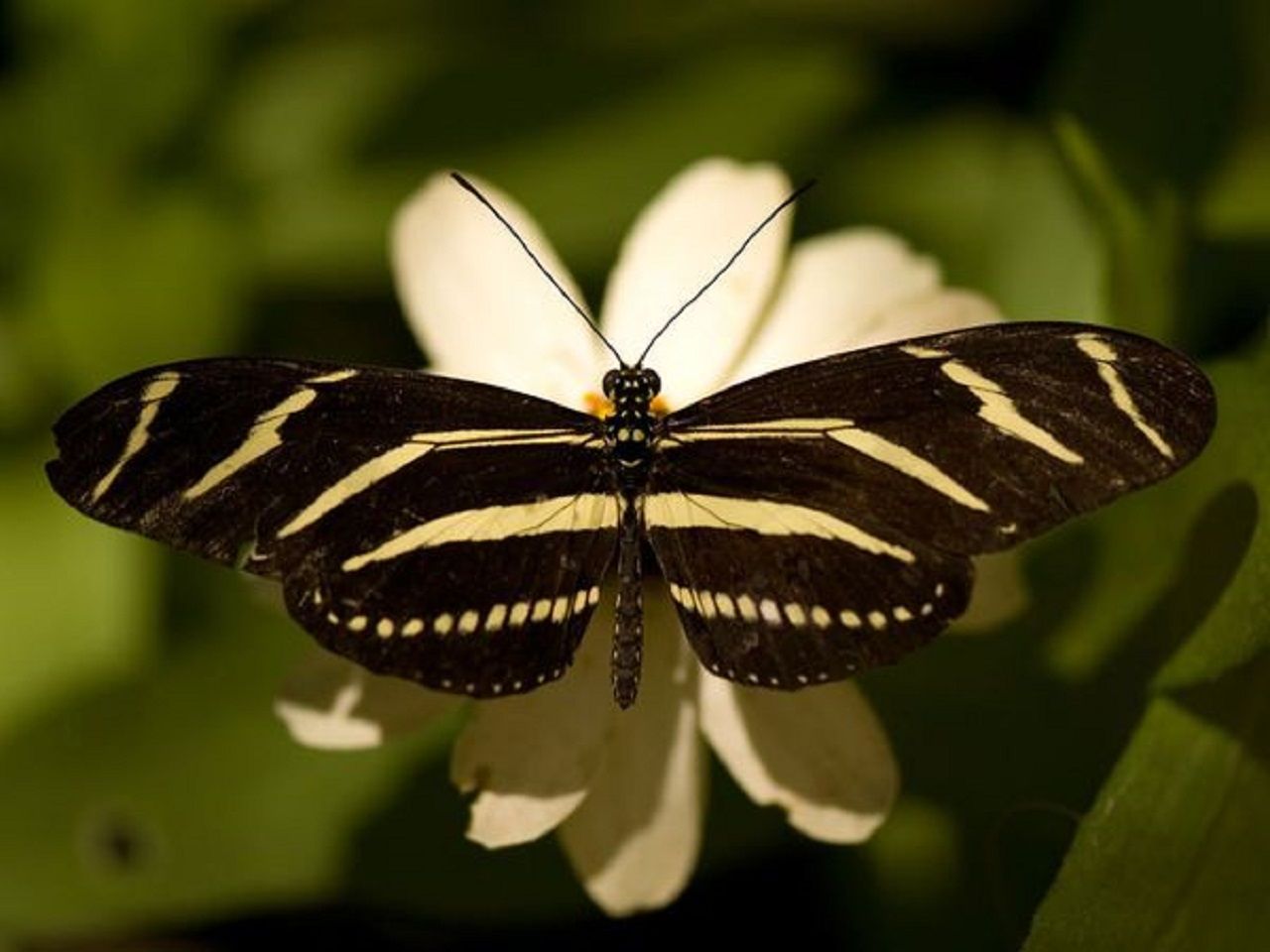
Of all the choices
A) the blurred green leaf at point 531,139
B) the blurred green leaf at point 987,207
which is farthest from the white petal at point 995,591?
the blurred green leaf at point 531,139

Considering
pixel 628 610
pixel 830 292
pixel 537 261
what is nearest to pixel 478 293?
pixel 537 261

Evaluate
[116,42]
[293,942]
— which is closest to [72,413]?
[293,942]

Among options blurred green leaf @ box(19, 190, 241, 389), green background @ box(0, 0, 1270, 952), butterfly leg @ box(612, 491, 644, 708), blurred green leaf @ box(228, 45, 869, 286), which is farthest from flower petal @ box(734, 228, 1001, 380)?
blurred green leaf @ box(19, 190, 241, 389)

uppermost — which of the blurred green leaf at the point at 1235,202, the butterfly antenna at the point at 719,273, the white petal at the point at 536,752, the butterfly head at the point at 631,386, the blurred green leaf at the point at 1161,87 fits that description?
the blurred green leaf at the point at 1161,87

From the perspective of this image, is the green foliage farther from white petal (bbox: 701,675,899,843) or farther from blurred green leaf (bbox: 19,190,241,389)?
blurred green leaf (bbox: 19,190,241,389)

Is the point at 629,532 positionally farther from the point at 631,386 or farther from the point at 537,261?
the point at 537,261

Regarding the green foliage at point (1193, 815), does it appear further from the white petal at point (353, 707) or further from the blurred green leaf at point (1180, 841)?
the white petal at point (353, 707)
